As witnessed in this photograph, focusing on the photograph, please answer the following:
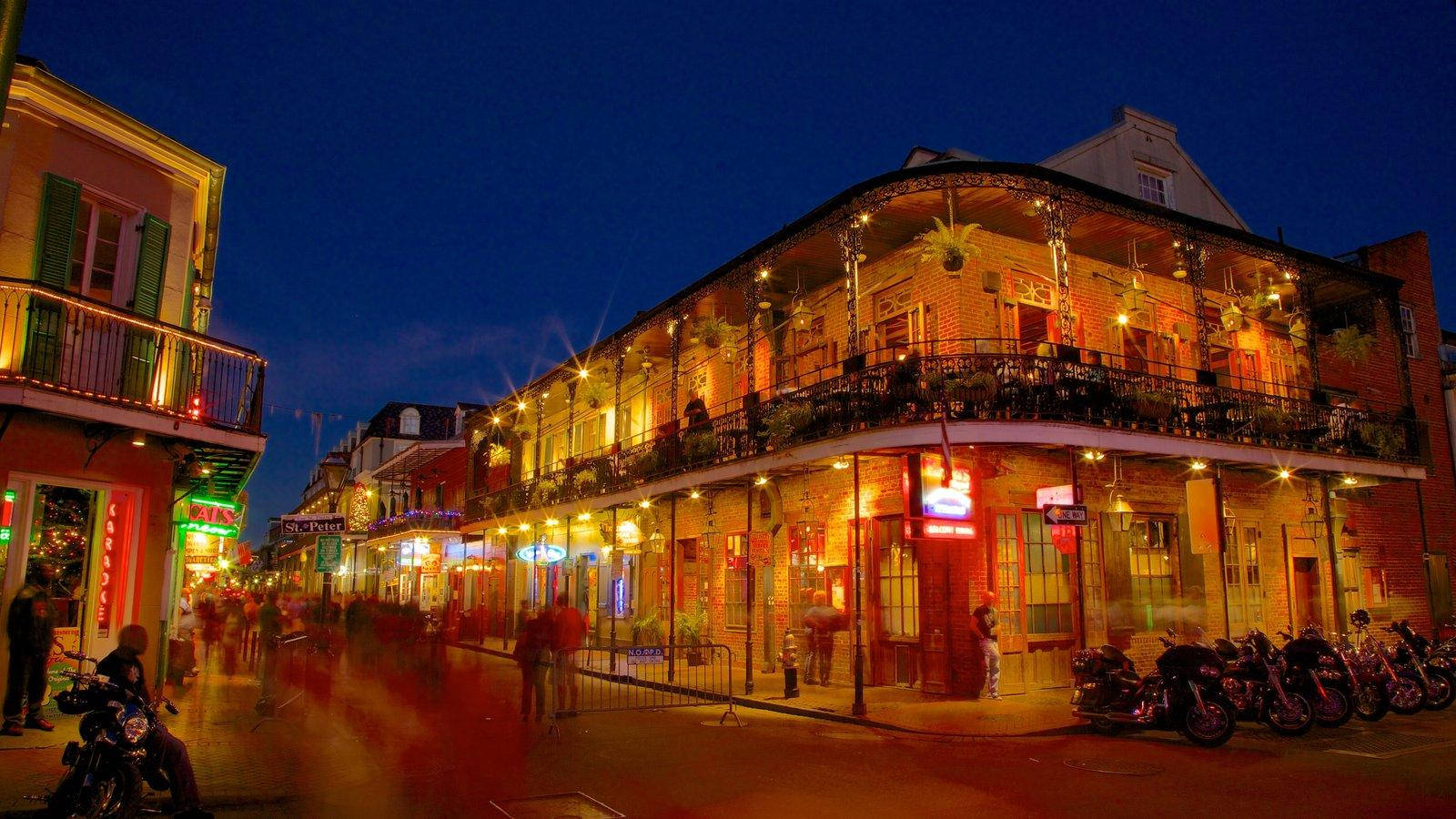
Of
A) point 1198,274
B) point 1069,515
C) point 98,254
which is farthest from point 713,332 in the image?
point 98,254

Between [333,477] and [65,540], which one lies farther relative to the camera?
[333,477]

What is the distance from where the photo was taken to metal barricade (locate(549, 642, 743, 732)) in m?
13.1

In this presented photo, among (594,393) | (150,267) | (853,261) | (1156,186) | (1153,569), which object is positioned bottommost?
(1153,569)

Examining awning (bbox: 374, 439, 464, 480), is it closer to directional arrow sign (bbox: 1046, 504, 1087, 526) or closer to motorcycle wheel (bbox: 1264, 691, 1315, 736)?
directional arrow sign (bbox: 1046, 504, 1087, 526)

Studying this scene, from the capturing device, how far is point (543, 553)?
2289 centimetres

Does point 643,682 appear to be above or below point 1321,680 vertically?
below

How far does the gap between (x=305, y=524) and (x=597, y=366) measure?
9019mm

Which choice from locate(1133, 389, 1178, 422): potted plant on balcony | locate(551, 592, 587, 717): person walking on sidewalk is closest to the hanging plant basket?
locate(1133, 389, 1178, 422): potted plant on balcony

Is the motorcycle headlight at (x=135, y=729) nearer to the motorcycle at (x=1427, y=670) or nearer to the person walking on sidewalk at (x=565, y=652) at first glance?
the person walking on sidewalk at (x=565, y=652)

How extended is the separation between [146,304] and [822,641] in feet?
38.2

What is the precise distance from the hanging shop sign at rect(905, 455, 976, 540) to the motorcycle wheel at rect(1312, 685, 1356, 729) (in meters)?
4.76

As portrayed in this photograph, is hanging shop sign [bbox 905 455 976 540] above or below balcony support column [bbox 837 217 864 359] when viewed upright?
below

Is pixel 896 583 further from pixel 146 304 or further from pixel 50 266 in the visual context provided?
pixel 50 266

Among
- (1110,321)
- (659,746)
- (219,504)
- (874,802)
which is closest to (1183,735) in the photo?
(874,802)
